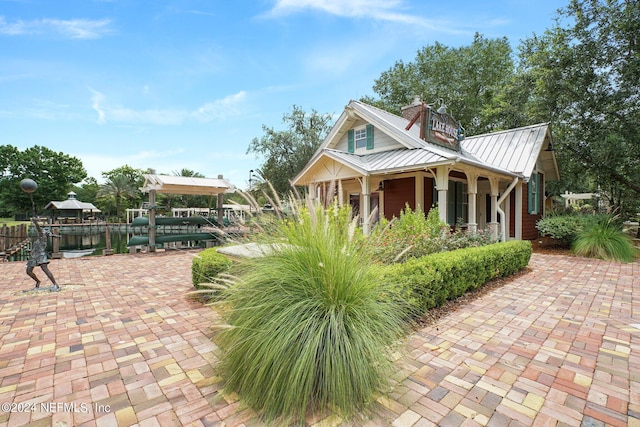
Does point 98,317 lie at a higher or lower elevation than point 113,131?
lower

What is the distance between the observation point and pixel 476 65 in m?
21.3

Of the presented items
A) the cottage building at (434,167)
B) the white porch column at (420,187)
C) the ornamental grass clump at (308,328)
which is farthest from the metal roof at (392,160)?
the ornamental grass clump at (308,328)

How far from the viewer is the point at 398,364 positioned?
2715 millimetres

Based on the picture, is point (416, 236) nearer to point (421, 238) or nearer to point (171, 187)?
point (421, 238)

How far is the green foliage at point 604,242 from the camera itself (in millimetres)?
8523

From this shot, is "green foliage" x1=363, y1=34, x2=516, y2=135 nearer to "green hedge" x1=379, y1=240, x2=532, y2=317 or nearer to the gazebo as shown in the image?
"green hedge" x1=379, y1=240, x2=532, y2=317

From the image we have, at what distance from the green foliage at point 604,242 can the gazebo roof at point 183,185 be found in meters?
11.9

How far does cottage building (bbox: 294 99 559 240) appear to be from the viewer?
9.34m

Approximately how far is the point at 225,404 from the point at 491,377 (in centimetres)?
226

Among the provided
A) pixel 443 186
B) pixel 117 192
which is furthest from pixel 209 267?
pixel 117 192

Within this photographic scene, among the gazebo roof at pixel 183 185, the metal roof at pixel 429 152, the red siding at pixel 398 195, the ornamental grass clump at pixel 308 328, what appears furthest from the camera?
the gazebo roof at pixel 183 185

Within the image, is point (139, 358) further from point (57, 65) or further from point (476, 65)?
point (476, 65)

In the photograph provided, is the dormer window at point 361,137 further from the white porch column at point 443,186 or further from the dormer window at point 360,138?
the white porch column at point 443,186

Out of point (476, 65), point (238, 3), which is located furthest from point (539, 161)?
point (238, 3)
